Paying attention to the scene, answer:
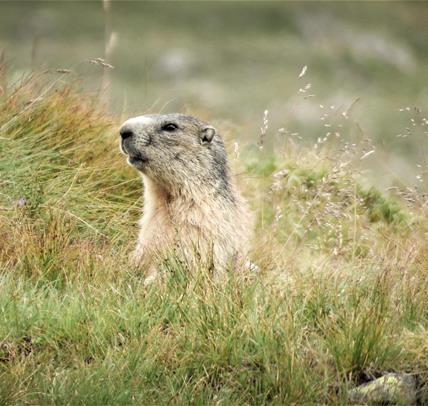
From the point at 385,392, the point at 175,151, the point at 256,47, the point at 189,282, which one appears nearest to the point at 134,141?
the point at 175,151

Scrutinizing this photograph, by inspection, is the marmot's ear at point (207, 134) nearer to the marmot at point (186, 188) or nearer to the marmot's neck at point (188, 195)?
the marmot at point (186, 188)

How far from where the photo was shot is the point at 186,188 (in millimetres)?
7816

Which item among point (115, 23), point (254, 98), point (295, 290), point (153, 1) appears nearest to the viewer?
point (295, 290)

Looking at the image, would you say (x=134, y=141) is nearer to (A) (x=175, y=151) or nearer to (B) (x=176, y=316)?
(A) (x=175, y=151)

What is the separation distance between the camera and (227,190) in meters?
8.00

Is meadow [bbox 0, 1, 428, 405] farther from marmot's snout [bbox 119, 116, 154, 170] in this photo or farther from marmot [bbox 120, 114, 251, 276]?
marmot's snout [bbox 119, 116, 154, 170]

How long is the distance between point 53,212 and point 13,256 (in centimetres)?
69

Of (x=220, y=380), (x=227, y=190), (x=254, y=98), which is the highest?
(x=227, y=190)

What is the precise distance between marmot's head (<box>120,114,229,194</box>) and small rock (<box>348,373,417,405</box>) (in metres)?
2.46

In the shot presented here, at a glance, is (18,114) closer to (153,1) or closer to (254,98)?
(254,98)

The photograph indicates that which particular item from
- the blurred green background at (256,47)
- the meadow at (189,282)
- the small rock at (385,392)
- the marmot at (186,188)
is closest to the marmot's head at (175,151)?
the marmot at (186,188)

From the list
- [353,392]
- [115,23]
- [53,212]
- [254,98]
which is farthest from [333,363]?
[115,23]

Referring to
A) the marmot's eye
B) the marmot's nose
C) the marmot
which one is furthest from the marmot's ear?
the marmot's nose

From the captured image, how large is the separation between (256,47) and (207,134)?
234 ft
